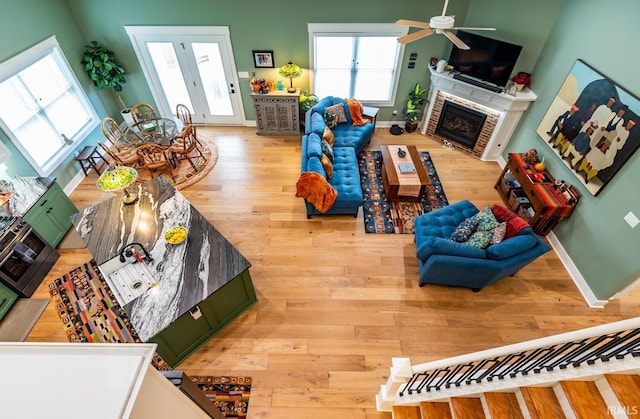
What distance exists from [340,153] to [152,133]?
3.40 metres

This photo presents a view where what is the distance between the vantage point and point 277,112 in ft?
21.6

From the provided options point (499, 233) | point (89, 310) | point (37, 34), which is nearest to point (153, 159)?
point (37, 34)

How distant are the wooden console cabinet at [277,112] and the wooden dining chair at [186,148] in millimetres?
1418

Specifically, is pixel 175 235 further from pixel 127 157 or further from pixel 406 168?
pixel 406 168

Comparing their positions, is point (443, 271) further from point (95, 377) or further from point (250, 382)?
point (95, 377)

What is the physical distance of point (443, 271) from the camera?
12.2 feet

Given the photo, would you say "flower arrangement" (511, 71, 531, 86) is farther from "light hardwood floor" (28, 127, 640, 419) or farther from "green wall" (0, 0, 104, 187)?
"green wall" (0, 0, 104, 187)

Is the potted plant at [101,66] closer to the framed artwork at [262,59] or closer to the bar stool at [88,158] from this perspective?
the bar stool at [88,158]

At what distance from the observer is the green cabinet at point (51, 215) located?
13.6 ft

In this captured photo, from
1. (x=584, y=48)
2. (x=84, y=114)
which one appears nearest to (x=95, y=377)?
(x=584, y=48)

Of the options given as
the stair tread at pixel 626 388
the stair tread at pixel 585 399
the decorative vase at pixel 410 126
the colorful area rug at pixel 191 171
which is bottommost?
the colorful area rug at pixel 191 171

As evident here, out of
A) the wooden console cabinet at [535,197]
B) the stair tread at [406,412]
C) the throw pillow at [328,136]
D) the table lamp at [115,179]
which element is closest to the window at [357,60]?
the throw pillow at [328,136]

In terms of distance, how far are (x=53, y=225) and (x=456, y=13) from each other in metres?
7.46

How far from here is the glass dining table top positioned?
17.7 feet
